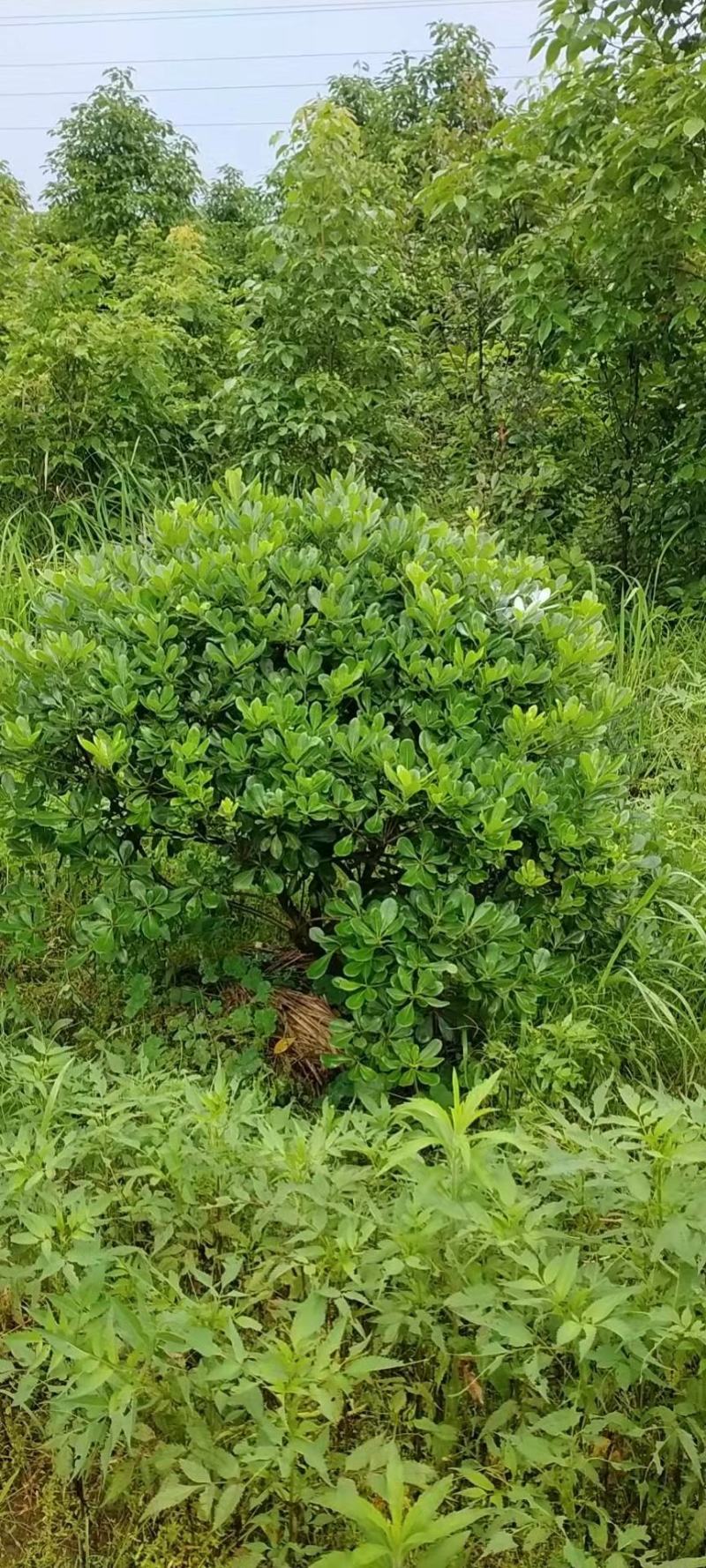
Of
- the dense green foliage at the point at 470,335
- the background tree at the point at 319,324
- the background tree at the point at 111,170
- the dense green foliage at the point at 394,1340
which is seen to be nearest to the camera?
the dense green foliage at the point at 394,1340

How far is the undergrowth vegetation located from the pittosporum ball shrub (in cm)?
1

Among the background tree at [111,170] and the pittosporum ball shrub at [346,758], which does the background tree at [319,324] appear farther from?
the background tree at [111,170]

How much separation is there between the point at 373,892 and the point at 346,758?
29 centimetres

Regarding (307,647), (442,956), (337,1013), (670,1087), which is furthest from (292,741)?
(670,1087)

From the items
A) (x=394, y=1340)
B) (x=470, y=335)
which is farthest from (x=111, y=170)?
(x=394, y=1340)

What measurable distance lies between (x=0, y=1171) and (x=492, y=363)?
3729 mm

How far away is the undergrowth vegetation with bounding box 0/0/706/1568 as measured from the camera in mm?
1045

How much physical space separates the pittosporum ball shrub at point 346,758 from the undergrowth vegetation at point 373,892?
1 cm

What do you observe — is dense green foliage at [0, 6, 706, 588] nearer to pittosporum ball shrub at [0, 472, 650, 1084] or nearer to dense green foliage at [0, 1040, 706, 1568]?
pittosporum ball shrub at [0, 472, 650, 1084]

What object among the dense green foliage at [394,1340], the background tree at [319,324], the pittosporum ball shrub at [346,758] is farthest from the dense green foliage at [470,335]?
the dense green foliage at [394,1340]

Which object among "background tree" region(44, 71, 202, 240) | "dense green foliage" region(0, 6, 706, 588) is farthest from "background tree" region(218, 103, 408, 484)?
"background tree" region(44, 71, 202, 240)

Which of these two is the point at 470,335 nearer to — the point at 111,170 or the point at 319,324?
the point at 319,324

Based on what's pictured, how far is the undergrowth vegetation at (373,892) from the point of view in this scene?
1045mm

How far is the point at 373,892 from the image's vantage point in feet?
6.38
